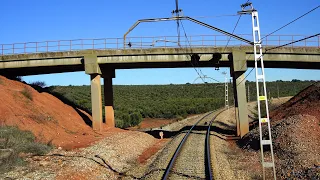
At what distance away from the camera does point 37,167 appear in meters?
15.1

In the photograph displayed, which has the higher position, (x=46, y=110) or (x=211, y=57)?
(x=211, y=57)

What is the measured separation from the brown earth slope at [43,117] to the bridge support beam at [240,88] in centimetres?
1190

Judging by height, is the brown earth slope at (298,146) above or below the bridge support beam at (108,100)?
below

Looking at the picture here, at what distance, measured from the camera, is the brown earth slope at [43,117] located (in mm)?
24109

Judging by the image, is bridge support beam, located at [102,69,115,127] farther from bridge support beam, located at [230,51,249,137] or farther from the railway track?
the railway track

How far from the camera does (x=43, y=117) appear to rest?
92.5ft

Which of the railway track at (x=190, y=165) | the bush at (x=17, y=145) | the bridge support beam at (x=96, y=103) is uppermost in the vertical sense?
the bridge support beam at (x=96, y=103)

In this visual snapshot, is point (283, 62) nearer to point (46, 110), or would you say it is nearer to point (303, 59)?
point (303, 59)

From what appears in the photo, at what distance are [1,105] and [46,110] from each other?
5.56 meters

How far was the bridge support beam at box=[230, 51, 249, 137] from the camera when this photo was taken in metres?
30.0

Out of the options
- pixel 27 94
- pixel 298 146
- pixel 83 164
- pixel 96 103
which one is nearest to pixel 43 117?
pixel 96 103

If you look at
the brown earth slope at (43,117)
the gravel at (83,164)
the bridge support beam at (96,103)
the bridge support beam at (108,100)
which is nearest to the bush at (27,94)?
Answer: the brown earth slope at (43,117)

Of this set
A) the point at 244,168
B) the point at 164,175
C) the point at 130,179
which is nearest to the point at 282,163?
the point at 244,168

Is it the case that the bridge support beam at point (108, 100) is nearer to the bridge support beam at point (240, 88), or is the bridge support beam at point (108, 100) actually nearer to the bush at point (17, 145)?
the bridge support beam at point (240, 88)
